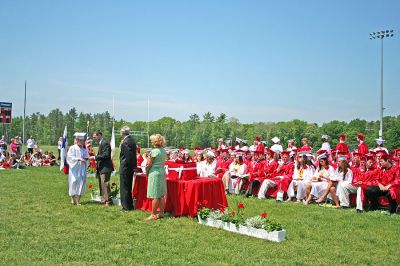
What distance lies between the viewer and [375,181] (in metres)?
10.5

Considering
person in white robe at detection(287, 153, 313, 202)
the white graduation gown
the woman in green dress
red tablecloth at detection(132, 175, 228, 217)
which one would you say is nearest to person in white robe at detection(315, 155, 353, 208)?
person in white robe at detection(287, 153, 313, 202)

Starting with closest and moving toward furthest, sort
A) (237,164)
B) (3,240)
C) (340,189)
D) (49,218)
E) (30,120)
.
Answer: (3,240) → (49,218) → (340,189) → (237,164) → (30,120)

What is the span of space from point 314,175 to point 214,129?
4081 centimetres

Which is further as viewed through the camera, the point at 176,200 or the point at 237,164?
the point at 237,164

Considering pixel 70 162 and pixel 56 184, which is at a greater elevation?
pixel 70 162

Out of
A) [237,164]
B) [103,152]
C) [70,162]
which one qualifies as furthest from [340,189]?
[70,162]

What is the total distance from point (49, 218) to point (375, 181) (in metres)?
7.91

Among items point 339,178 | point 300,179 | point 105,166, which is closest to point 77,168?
point 105,166

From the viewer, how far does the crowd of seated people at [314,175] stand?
10.4 m

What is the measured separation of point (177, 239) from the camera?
7062 mm

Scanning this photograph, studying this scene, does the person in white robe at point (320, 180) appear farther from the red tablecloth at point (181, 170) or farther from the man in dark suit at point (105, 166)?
the man in dark suit at point (105, 166)

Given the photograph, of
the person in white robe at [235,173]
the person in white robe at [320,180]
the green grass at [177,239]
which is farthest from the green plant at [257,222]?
the person in white robe at [235,173]

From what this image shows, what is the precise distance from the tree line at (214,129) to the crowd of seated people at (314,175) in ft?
17.7

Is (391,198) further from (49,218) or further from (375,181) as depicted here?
(49,218)
